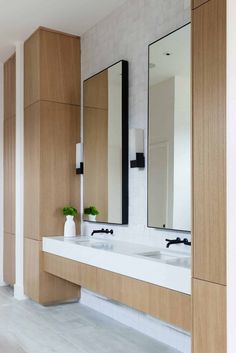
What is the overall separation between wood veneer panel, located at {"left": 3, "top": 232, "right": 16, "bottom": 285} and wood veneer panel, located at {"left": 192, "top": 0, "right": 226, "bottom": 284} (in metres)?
3.62

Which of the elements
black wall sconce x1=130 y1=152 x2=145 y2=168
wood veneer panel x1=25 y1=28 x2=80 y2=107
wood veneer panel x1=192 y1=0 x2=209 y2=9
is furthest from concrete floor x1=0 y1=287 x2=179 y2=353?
wood veneer panel x1=192 y1=0 x2=209 y2=9

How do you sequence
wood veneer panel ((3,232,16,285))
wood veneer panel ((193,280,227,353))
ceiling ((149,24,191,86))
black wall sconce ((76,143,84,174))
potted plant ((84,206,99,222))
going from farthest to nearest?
wood veneer panel ((3,232,16,285)) → black wall sconce ((76,143,84,174)) → potted plant ((84,206,99,222)) → ceiling ((149,24,191,86)) → wood veneer panel ((193,280,227,353))

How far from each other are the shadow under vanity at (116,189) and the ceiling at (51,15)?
0.57ft

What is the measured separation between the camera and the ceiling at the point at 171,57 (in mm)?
3096

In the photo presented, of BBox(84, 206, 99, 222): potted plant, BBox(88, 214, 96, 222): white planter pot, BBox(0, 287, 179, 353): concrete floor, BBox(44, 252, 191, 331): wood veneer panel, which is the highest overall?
BBox(84, 206, 99, 222): potted plant

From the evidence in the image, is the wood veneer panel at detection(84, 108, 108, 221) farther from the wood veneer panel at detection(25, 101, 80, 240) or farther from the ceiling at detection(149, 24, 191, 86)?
the ceiling at detection(149, 24, 191, 86)

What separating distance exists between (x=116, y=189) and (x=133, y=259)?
1.17 meters

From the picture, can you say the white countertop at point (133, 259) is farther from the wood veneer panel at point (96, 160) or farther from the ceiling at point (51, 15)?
the ceiling at point (51, 15)

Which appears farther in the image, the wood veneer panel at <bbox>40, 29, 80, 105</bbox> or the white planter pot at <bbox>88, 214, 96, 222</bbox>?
the wood veneer panel at <bbox>40, 29, 80, 105</bbox>

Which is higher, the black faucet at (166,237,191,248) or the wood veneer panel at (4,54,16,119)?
the wood veneer panel at (4,54,16,119)

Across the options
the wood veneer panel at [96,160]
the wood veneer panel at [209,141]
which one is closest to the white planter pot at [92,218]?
the wood veneer panel at [96,160]

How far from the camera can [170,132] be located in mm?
3230

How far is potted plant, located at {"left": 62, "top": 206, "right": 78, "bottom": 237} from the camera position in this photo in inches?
174
